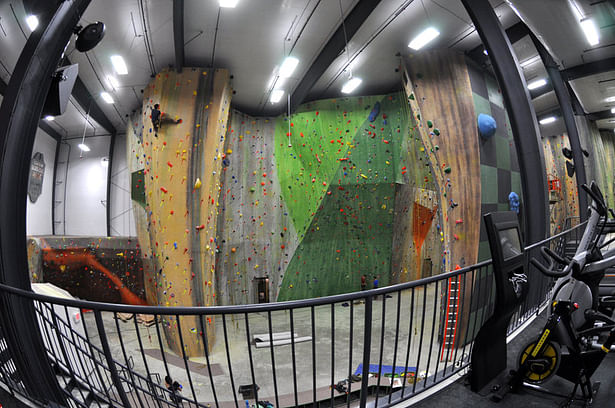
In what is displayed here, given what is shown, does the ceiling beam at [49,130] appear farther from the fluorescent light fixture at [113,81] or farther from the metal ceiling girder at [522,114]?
the metal ceiling girder at [522,114]

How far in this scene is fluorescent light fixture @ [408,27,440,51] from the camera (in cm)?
514

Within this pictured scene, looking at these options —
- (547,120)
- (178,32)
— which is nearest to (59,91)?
(178,32)

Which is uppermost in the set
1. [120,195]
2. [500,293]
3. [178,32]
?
[178,32]

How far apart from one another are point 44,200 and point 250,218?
5819 millimetres

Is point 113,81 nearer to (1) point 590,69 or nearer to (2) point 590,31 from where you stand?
(2) point 590,31

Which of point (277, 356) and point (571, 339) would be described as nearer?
point (571, 339)

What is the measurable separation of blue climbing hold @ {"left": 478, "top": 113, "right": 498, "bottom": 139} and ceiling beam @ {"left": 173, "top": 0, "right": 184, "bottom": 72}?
6.23 meters

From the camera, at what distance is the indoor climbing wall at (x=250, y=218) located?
8.20 metres

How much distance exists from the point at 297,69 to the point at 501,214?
6012 mm

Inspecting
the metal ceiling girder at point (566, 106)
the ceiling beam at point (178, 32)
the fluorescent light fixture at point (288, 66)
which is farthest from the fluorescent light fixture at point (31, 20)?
the metal ceiling girder at point (566, 106)

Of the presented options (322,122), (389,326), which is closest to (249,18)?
(322,122)

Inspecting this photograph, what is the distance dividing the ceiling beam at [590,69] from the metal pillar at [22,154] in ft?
23.6

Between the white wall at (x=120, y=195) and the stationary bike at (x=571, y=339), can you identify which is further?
the white wall at (x=120, y=195)

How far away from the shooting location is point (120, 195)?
838cm
